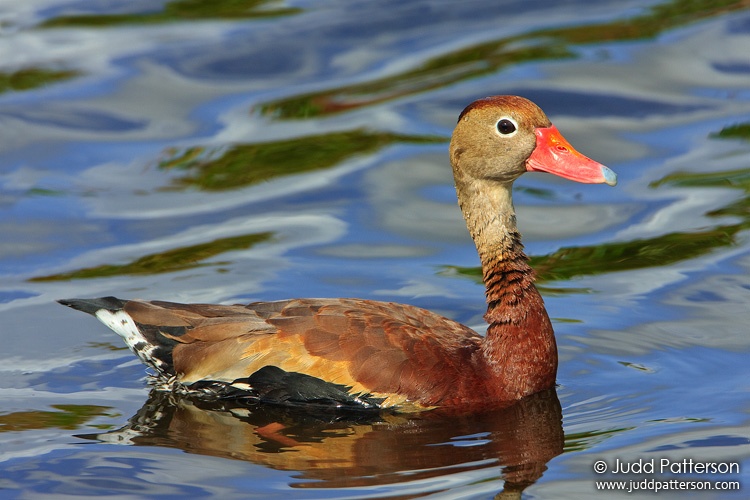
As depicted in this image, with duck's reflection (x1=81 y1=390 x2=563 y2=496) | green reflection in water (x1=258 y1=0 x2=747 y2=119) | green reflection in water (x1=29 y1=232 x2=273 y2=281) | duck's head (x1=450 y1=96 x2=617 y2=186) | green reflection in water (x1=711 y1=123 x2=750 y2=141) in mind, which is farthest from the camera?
green reflection in water (x1=258 y1=0 x2=747 y2=119)

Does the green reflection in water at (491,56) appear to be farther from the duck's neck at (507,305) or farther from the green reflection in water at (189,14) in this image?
the duck's neck at (507,305)

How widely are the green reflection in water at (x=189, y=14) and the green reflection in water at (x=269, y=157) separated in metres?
3.75

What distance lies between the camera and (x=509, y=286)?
859cm

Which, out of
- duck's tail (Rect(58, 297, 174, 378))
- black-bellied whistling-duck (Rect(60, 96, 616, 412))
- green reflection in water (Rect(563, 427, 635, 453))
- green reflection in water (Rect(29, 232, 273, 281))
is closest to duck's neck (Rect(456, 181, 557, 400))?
black-bellied whistling-duck (Rect(60, 96, 616, 412))

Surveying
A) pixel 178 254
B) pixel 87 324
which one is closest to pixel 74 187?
pixel 178 254

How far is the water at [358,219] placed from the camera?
7543 millimetres

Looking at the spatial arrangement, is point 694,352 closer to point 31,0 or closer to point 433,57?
point 433,57

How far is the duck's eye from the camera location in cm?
854

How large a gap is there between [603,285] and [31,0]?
1039 cm

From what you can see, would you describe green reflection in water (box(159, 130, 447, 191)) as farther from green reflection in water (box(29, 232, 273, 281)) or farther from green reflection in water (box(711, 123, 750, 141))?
green reflection in water (box(711, 123, 750, 141))

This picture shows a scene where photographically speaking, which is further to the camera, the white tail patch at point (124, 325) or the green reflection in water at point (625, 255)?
the green reflection in water at point (625, 255)

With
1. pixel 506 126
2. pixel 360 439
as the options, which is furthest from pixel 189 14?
pixel 360 439

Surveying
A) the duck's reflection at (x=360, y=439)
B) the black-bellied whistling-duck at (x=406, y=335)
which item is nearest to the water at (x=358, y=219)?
the duck's reflection at (x=360, y=439)

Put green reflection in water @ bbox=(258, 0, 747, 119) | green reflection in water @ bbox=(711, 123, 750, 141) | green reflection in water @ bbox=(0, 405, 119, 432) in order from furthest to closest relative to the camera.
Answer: green reflection in water @ bbox=(258, 0, 747, 119)
green reflection in water @ bbox=(711, 123, 750, 141)
green reflection in water @ bbox=(0, 405, 119, 432)
